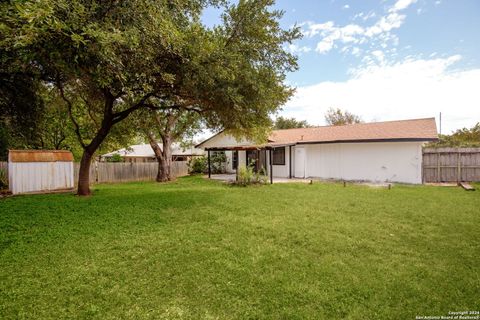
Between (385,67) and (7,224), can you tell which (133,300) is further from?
(385,67)

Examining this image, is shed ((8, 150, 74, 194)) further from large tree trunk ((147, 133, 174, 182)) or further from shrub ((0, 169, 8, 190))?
large tree trunk ((147, 133, 174, 182))

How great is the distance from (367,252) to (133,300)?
12.5 ft

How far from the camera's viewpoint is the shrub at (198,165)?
2302cm

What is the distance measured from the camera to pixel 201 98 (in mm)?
8570

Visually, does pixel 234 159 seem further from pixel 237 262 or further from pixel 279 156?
pixel 237 262

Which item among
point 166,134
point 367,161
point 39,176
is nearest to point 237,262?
point 39,176

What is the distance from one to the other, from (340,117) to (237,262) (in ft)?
128

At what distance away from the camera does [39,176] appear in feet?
36.2

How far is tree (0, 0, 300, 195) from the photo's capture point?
490 cm

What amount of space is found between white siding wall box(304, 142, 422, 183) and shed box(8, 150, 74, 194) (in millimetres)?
13609

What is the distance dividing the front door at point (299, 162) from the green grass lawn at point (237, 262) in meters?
10.00

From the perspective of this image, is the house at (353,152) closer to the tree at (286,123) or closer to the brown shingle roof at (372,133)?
the brown shingle roof at (372,133)

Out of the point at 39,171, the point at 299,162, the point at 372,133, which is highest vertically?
the point at 372,133

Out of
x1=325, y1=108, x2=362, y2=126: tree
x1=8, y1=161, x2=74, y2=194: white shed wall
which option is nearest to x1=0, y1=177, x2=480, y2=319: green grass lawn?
x1=8, y1=161, x2=74, y2=194: white shed wall
